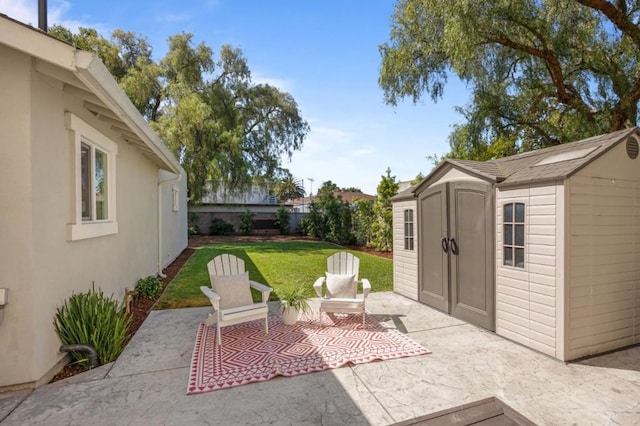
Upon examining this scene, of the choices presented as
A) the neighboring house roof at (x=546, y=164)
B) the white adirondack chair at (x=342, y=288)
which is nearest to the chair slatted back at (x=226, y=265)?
the white adirondack chair at (x=342, y=288)

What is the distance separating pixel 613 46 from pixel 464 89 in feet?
12.5

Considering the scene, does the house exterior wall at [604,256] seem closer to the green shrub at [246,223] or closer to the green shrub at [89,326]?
the green shrub at [89,326]

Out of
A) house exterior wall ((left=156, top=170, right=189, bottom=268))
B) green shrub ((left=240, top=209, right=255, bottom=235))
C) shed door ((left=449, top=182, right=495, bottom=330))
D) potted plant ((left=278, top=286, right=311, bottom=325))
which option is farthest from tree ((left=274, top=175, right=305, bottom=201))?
shed door ((left=449, top=182, right=495, bottom=330))

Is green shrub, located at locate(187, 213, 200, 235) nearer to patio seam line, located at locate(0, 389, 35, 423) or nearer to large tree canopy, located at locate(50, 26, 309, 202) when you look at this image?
large tree canopy, located at locate(50, 26, 309, 202)

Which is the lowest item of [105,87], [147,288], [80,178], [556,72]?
[147,288]

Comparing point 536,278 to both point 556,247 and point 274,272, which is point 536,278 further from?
point 274,272

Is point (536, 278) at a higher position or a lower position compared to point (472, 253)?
lower

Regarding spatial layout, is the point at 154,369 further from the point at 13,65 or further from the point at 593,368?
the point at 593,368

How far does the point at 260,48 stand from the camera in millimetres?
9789

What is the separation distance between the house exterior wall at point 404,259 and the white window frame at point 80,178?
15.8ft

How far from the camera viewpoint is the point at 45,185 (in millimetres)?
2971

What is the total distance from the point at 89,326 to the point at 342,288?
3.10 meters

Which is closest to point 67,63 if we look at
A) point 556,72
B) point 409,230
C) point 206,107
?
point 409,230

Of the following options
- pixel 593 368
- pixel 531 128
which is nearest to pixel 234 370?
pixel 593 368
